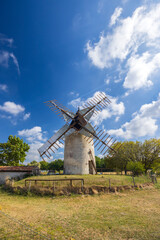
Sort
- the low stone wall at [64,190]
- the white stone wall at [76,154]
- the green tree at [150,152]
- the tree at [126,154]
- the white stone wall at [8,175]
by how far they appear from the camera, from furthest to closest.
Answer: the tree at [126,154] < the green tree at [150,152] < the white stone wall at [8,175] < the white stone wall at [76,154] < the low stone wall at [64,190]

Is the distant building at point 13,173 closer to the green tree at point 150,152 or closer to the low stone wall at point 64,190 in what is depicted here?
the low stone wall at point 64,190

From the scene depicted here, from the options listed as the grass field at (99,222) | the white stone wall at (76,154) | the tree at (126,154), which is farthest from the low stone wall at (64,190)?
the tree at (126,154)

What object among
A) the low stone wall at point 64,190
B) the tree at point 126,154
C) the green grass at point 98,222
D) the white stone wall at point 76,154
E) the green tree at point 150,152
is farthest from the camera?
the tree at point 126,154

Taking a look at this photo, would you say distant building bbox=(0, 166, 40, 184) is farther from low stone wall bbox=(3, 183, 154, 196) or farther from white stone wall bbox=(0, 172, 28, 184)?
low stone wall bbox=(3, 183, 154, 196)

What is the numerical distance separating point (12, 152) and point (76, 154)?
1855 centimetres

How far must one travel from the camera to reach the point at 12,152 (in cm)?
2962

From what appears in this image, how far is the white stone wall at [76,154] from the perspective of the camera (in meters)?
18.8

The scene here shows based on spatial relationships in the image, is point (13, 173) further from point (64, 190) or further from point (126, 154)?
point (126, 154)

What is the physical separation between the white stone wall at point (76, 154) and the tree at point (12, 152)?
16.3 metres

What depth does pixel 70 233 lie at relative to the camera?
536 cm

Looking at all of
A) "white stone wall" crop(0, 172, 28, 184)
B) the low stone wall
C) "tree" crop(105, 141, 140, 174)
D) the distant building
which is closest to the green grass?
the low stone wall

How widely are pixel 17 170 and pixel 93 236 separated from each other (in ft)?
61.8

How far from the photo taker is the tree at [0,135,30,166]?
2938 centimetres

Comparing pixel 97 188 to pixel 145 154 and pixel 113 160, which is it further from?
pixel 113 160
